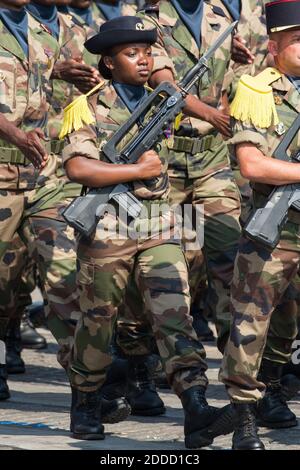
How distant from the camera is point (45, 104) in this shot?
9703 mm

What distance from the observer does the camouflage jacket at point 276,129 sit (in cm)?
780

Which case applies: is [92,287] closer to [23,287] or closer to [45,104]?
[45,104]

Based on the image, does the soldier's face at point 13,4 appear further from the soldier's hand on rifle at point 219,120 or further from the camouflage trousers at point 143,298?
the camouflage trousers at point 143,298

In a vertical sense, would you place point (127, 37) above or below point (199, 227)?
above

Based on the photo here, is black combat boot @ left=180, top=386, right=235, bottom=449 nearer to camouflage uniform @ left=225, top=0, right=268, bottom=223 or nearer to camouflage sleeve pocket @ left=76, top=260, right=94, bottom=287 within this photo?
camouflage sleeve pocket @ left=76, top=260, right=94, bottom=287

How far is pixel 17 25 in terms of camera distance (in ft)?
31.6

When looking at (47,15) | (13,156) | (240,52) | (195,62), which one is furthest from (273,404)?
(47,15)

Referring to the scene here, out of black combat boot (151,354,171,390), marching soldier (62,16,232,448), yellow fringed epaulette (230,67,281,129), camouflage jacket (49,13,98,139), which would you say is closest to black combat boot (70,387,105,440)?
marching soldier (62,16,232,448)

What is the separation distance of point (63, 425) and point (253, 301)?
1.65 meters

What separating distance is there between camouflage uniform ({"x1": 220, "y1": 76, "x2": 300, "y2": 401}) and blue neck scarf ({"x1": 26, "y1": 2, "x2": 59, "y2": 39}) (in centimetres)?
253

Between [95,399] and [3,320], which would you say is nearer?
[95,399]
